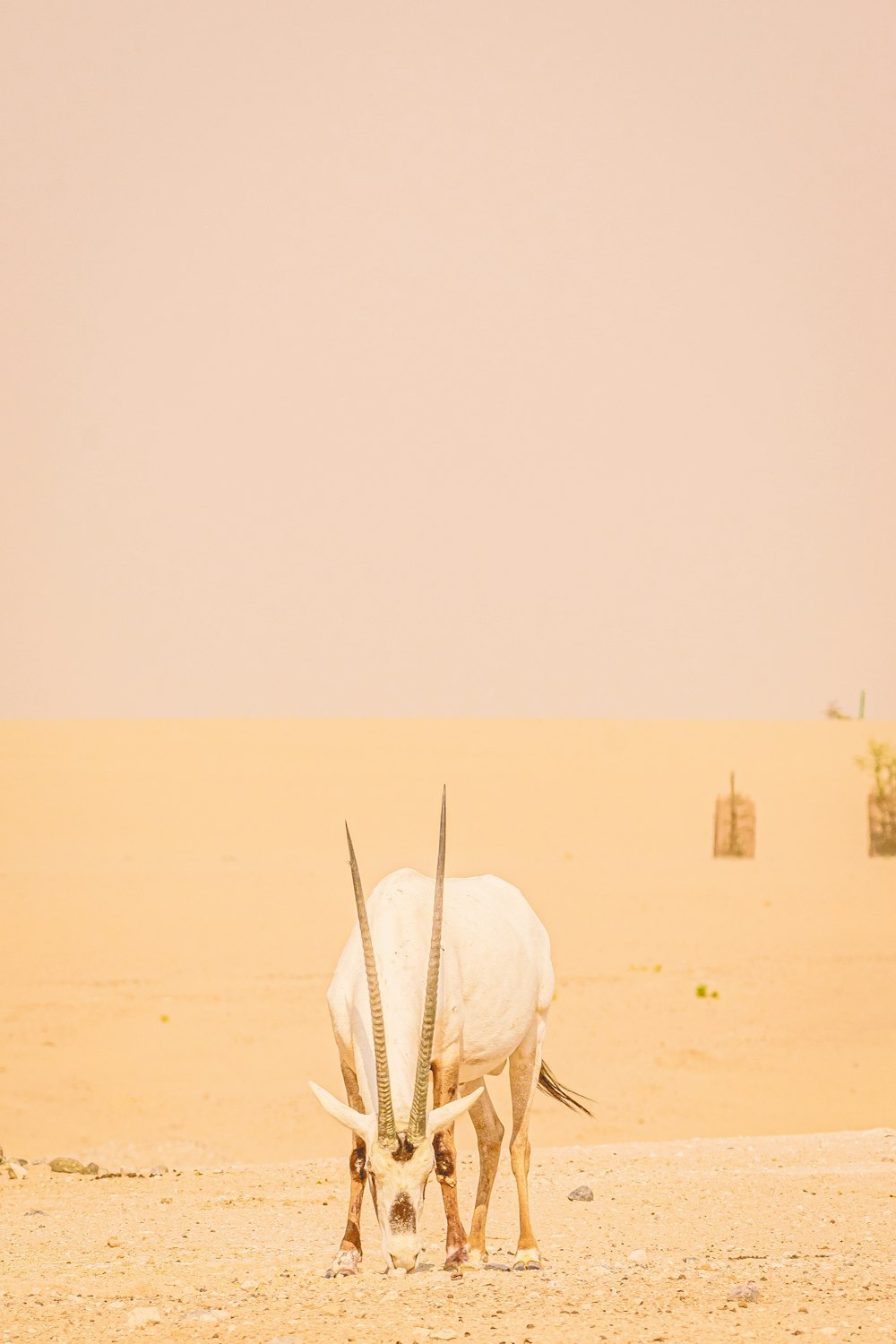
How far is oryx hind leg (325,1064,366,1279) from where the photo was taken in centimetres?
797

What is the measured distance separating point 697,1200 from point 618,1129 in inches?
238

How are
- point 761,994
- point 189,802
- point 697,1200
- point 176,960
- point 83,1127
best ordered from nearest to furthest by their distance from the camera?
point 697,1200, point 83,1127, point 761,994, point 176,960, point 189,802

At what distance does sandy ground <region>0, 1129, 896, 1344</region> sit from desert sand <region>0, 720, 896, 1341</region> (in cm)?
3

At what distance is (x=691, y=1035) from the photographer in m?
20.7

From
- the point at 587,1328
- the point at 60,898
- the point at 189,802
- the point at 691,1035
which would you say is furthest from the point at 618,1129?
the point at 189,802

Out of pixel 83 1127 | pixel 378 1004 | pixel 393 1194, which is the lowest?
pixel 83 1127

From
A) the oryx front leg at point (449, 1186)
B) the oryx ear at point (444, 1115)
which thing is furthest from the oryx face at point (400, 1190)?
the oryx front leg at point (449, 1186)

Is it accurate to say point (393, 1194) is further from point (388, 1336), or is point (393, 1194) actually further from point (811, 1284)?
point (811, 1284)

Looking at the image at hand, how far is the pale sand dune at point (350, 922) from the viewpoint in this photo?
17.4 metres

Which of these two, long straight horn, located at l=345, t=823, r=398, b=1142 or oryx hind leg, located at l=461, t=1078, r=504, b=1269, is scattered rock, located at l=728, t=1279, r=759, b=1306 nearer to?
long straight horn, located at l=345, t=823, r=398, b=1142

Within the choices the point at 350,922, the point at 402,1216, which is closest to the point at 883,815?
the point at 350,922

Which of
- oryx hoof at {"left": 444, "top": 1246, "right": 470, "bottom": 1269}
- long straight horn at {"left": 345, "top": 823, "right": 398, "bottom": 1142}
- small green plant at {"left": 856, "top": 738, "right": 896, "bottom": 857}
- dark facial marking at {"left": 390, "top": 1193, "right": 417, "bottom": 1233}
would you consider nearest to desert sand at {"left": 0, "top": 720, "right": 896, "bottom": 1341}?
oryx hoof at {"left": 444, "top": 1246, "right": 470, "bottom": 1269}

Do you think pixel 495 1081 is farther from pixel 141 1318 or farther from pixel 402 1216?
pixel 141 1318

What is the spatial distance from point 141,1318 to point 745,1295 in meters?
2.59
